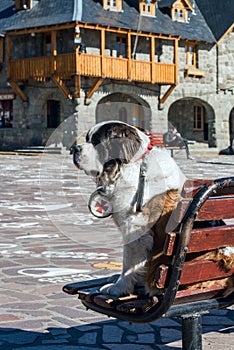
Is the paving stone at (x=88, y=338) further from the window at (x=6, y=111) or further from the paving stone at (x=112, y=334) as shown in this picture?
the window at (x=6, y=111)

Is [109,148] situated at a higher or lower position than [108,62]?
lower

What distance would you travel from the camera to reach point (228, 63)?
36.1 metres

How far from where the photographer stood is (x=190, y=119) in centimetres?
3706

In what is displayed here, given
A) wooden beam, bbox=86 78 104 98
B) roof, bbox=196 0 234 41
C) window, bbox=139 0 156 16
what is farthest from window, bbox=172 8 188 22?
wooden beam, bbox=86 78 104 98

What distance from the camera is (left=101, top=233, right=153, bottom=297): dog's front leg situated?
322cm

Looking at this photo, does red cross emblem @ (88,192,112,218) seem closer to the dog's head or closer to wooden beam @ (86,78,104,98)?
the dog's head

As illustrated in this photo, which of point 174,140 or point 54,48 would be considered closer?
point 174,140

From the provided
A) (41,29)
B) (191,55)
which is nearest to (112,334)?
(41,29)

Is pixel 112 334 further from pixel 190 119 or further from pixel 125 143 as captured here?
pixel 190 119

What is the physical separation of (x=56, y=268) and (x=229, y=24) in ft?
105

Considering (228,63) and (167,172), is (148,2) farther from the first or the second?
(167,172)

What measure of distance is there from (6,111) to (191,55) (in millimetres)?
10031

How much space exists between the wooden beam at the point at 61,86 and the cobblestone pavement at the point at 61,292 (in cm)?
2129

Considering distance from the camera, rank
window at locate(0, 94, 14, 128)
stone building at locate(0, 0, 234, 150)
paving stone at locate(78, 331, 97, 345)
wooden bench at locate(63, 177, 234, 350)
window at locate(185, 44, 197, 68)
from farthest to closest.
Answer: window at locate(185, 44, 197, 68)
window at locate(0, 94, 14, 128)
stone building at locate(0, 0, 234, 150)
paving stone at locate(78, 331, 97, 345)
wooden bench at locate(63, 177, 234, 350)
